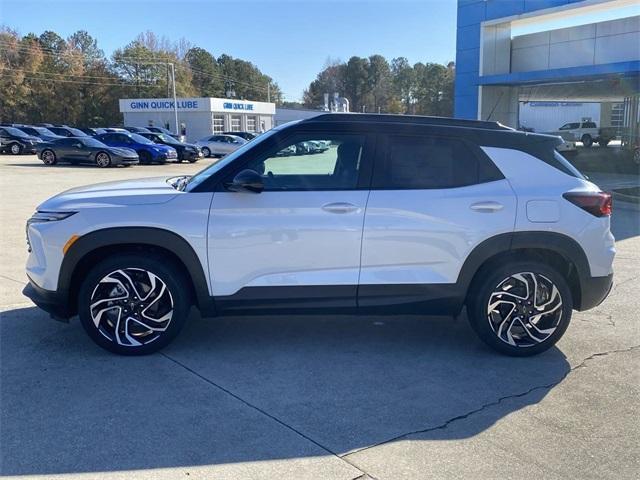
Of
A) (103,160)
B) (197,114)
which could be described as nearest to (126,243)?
(103,160)

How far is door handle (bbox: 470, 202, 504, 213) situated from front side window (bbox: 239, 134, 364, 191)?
0.93m

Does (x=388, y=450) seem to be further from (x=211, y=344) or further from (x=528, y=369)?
(x=211, y=344)

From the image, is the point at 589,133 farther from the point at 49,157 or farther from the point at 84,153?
the point at 49,157

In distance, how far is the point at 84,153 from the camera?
26.0 m

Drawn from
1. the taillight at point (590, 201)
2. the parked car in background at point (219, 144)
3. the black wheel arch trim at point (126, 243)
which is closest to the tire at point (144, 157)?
the parked car in background at point (219, 144)

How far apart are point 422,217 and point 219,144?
105 ft

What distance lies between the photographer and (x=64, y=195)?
15.1 ft

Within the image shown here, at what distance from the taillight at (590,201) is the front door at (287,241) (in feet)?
5.33

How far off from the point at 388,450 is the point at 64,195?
3.21 meters

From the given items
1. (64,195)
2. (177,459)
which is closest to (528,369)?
(177,459)

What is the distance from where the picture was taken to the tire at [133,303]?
4261 mm

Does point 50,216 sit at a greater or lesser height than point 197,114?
lesser

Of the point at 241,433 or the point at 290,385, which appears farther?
the point at 290,385

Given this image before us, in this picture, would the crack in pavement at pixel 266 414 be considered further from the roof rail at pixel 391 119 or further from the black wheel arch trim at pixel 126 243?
the roof rail at pixel 391 119
